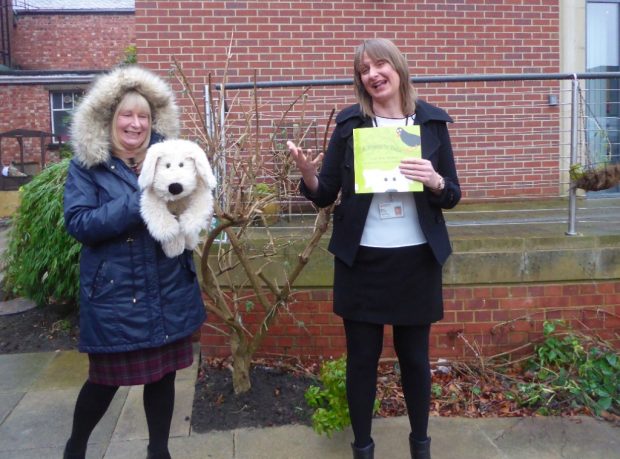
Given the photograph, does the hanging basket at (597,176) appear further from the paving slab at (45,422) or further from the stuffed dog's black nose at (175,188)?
the paving slab at (45,422)

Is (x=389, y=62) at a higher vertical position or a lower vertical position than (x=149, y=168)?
higher

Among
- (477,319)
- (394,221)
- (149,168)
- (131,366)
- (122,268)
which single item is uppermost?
(149,168)

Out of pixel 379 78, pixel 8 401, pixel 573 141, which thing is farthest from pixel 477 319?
pixel 8 401

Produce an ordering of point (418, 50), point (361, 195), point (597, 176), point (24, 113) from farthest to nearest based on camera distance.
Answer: point (24, 113) < point (418, 50) < point (597, 176) < point (361, 195)

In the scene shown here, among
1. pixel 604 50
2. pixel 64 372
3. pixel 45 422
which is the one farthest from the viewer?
pixel 604 50

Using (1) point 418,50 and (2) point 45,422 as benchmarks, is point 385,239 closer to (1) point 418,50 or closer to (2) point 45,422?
(2) point 45,422

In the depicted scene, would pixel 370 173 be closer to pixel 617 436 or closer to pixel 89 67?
pixel 617 436

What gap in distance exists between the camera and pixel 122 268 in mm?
2379

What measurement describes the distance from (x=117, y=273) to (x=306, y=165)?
85 centimetres

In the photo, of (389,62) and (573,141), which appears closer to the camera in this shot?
(389,62)

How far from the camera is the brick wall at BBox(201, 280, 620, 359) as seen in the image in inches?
156

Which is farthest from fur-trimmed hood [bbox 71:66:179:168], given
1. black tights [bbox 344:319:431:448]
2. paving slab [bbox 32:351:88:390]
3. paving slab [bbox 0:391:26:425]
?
paving slab [bbox 32:351:88:390]

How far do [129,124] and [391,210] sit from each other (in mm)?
1118

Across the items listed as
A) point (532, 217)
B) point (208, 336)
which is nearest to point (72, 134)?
point (208, 336)
